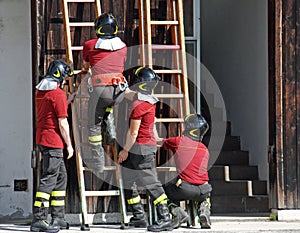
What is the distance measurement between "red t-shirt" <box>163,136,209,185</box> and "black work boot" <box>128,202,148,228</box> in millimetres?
641

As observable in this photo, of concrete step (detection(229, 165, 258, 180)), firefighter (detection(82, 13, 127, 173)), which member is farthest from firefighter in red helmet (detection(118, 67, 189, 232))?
concrete step (detection(229, 165, 258, 180))

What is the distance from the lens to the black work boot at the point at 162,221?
10.4 m

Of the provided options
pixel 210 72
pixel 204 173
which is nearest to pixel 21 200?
pixel 204 173

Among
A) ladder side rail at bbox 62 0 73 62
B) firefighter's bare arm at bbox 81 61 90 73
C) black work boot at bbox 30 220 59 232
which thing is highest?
ladder side rail at bbox 62 0 73 62

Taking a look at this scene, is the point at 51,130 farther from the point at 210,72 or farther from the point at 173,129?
the point at 210,72

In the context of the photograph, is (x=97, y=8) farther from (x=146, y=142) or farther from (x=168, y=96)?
(x=146, y=142)

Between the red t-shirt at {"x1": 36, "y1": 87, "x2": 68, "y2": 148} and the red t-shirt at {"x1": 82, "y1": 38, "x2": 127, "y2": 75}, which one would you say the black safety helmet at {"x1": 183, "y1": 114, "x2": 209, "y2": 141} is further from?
the red t-shirt at {"x1": 36, "y1": 87, "x2": 68, "y2": 148}

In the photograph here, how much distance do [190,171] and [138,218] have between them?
33.2 inches

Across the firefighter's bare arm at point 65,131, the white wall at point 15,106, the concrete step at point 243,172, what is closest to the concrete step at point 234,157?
the concrete step at point 243,172

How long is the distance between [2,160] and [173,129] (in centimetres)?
246

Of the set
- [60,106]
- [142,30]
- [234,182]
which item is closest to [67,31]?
[142,30]

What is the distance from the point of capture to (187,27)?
1212 centimetres

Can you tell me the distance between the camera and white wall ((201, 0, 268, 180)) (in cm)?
1270

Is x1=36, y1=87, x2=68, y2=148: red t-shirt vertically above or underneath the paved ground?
above
